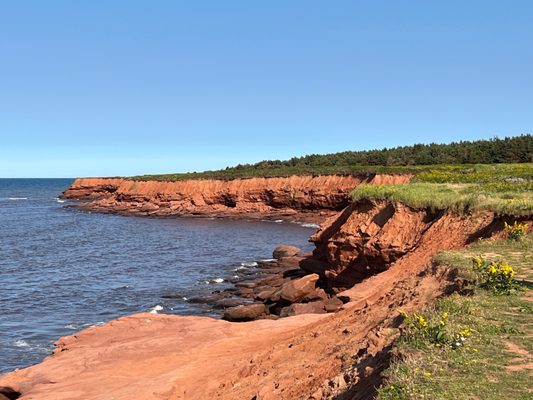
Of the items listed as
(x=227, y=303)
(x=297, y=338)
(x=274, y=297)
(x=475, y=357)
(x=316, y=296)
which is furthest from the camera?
(x=227, y=303)

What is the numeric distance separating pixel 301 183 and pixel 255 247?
3014 centimetres

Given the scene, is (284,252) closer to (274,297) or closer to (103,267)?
(103,267)

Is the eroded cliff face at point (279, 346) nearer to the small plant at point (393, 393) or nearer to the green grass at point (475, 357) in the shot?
the green grass at point (475, 357)

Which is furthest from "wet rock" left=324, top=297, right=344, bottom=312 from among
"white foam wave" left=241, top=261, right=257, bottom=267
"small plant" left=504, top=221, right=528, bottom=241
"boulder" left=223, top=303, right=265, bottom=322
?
"white foam wave" left=241, top=261, right=257, bottom=267

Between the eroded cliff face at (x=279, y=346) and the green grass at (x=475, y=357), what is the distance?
0.66 meters

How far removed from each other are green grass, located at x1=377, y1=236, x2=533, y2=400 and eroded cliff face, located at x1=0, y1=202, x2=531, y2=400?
661 millimetres

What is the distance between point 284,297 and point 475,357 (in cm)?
1594

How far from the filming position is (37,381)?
539 inches

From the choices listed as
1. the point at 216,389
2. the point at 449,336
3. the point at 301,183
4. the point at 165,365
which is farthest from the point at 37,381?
the point at 301,183

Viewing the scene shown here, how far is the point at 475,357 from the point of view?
22.4 ft

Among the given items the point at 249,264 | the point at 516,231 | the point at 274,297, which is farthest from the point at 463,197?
the point at 249,264

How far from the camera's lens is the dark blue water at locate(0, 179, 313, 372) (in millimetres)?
22969

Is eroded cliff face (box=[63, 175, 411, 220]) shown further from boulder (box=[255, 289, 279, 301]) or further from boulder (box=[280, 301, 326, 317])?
boulder (box=[280, 301, 326, 317])

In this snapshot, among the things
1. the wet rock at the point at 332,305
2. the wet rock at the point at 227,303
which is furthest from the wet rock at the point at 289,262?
the wet rock at the point at 332,305
